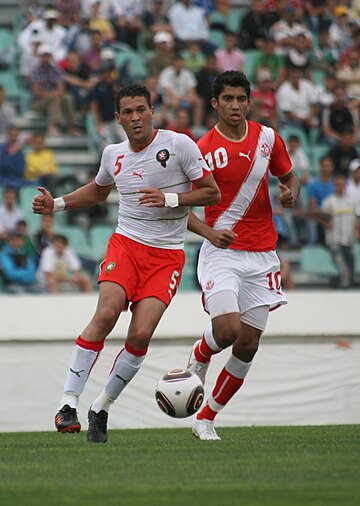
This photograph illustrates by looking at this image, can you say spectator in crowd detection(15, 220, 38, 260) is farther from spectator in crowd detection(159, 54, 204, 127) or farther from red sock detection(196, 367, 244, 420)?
red sock detection(196, 367, 244, 420)

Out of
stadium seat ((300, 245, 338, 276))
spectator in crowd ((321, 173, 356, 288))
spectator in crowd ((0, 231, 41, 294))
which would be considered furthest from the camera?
stadium seat ((300, 245, 338, 276))

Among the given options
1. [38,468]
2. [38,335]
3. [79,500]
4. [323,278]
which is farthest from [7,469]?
[323,278]

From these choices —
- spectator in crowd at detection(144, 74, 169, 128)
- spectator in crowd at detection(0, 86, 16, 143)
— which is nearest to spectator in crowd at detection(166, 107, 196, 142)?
spectator in crowd at detection(144, 74, 169, 128)

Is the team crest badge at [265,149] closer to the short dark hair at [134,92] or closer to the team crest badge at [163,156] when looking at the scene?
the team crest badge at [163,156]

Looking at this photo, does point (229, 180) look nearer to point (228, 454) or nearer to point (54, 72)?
point (228, 454)

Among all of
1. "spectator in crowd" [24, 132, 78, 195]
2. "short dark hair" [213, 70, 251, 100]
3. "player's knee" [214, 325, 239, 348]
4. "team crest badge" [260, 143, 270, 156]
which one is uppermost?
"short dark hair" [213, 70, 251, 100]

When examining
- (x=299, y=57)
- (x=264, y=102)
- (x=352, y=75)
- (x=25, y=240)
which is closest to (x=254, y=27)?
(x=299, y=57)

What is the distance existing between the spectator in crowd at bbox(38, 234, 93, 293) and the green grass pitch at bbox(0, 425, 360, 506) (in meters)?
6.50

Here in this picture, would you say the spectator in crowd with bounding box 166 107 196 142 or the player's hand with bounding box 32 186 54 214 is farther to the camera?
the spectator in crowd with bounding box 166 107 196 142

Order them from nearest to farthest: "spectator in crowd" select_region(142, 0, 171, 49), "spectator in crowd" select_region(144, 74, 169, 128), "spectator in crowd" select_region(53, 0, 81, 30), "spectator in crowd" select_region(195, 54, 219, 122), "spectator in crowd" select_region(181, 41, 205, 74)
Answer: "spectator in crowd" select_region(144, 74, 169, 128) < "spectator in crowd" select_region(195, 54, 219, 122) < "spectator in crowd" select_region(181, 41, 205, 74) < "spectator in crowd" select_region(53, 0, 81, 30) < "spectator in crowd" select_region(142, 0, 171, 49)

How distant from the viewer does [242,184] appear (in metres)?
9.03

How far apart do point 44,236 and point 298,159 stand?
4.59 meters

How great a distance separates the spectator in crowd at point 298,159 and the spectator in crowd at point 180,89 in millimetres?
1730

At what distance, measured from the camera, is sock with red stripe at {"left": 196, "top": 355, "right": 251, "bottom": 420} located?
912 centimetres
